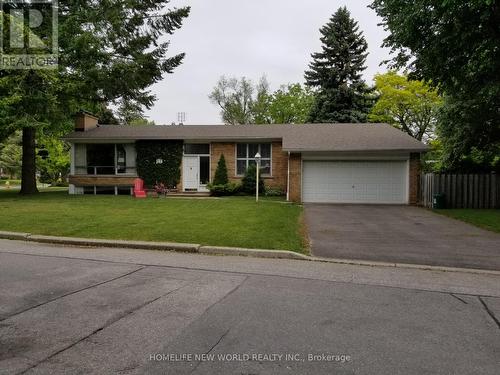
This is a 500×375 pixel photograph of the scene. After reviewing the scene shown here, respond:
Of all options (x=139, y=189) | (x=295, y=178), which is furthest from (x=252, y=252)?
(x=139, y=189)

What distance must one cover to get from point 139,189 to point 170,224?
11.3 m

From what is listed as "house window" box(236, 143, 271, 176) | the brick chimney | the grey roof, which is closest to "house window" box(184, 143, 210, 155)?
the grey roof

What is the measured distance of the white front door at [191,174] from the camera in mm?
23047

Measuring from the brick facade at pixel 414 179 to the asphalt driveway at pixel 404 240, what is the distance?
15.5ft

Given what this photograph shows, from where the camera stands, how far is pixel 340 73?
34281 millimetres

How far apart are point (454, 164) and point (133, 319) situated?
66.3ft

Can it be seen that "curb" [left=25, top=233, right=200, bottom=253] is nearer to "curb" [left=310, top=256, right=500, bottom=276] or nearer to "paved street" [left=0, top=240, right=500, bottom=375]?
"paved street" [left=0, top=240, right=500, bottom=375]

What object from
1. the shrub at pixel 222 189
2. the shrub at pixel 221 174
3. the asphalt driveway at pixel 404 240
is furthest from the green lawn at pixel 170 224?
the shrub at pixel 221 174

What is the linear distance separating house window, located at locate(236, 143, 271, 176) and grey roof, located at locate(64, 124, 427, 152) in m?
0.68

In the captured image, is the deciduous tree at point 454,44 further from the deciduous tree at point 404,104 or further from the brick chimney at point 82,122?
the brick chimney at point 82,122

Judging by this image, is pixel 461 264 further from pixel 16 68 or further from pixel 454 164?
pixel 16 68

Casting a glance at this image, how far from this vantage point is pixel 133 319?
13.7 feet

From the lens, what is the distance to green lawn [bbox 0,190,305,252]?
8961 millimetres

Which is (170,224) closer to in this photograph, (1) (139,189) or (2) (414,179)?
(1) (139,189)
